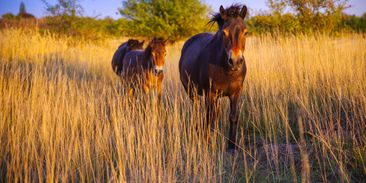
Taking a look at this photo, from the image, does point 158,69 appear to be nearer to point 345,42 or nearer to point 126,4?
point 345,42

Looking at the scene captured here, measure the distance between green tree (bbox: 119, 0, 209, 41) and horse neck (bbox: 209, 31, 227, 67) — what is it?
53.4 ft

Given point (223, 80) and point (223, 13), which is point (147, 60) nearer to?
point (223, 80)

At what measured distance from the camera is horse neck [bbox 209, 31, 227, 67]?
13.0ft

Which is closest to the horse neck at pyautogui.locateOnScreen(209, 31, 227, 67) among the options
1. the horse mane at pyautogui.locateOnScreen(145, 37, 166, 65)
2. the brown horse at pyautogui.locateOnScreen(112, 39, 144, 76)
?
the horse mane at pyautogui.locateOnScreen(145, 37, 166, 65)

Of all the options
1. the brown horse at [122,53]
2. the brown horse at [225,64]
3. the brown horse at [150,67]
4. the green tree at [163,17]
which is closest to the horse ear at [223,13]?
the brown horse at [225,64]

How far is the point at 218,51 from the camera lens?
13.5 feet

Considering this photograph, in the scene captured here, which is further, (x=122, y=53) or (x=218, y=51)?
(x=122, y=53)

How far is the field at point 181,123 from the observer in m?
2.79

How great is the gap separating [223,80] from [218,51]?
41 cm

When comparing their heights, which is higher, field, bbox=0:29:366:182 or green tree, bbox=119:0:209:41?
green tree, bbox=119:0:209:41

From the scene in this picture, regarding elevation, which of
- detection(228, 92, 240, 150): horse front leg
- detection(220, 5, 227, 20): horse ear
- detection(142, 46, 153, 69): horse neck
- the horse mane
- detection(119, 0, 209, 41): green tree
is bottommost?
detection(228, 92, 240, 150): horse front leg

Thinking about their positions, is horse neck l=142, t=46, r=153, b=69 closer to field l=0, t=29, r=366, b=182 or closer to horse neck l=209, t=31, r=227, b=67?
field l=0, t=29, r=366, b=182

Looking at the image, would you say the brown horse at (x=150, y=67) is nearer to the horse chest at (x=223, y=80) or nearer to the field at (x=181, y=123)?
the field at (x=181, y=123)

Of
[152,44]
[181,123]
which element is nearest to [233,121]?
[181,123]
